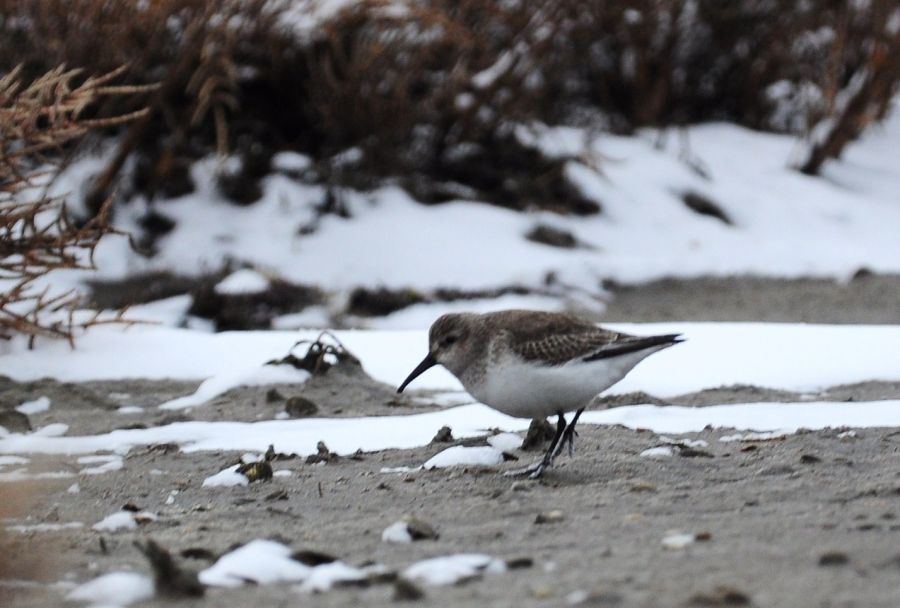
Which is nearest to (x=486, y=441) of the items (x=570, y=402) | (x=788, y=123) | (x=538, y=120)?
(x=570, y=402)

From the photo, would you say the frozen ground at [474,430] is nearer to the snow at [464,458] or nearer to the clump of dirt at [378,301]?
the snow at [464,458]

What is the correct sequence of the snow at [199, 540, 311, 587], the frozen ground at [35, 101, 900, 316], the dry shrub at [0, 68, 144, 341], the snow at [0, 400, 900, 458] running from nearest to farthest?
the snow at [199, 540, 311, 587] < the snow at [0, 400, 900, 458] < the dry shrub at [0, 68, 144, 341] < the frozen ground at [35, 101, 900, 316]

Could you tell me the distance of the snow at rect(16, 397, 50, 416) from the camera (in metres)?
5.80

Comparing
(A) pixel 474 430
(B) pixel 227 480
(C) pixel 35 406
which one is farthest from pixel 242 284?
(B) pixel 227 480

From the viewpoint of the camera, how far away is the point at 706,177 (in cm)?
1066

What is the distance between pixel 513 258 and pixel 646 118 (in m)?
2.71

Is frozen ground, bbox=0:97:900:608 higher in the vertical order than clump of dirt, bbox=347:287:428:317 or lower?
higher

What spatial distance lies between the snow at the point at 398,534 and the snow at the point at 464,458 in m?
1.00

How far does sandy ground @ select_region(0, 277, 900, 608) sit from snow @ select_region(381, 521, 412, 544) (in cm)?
4

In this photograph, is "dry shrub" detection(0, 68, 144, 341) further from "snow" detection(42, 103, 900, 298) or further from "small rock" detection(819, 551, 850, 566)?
"small rock" detection(819, 551, 850, 566)

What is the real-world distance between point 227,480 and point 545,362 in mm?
1043

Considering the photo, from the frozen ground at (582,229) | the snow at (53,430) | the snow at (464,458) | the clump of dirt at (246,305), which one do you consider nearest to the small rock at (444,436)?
the snow at (464,458)

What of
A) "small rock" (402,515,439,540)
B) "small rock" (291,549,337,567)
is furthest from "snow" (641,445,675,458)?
"small rock" (291,549,337,567)

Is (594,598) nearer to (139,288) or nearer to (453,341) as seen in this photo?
(453,341)
